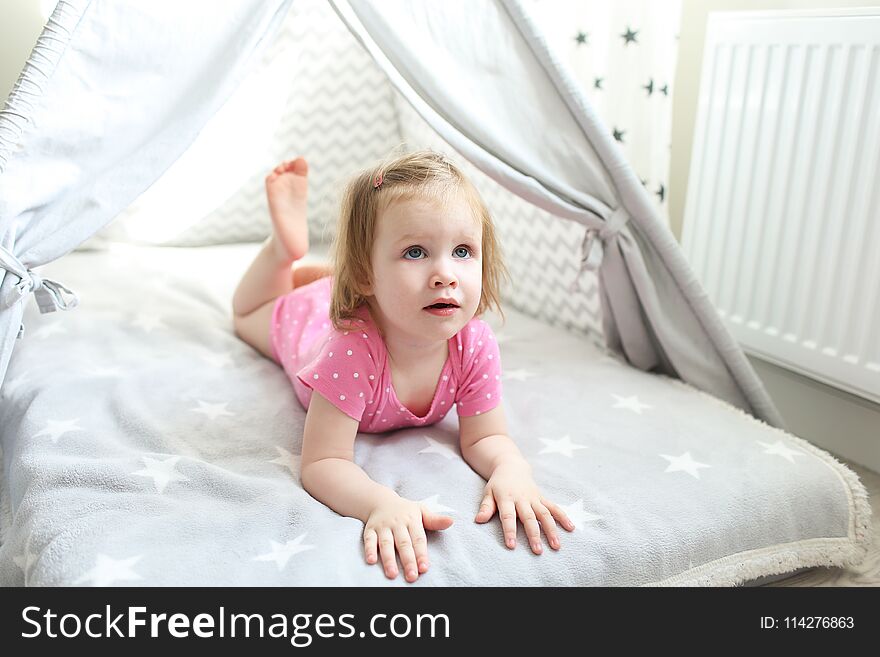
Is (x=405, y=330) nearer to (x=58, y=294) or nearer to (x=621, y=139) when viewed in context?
(x=58, y=294)

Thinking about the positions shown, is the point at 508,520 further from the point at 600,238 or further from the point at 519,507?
the point at 600,238

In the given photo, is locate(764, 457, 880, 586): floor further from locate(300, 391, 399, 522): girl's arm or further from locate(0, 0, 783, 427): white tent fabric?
locate(300, 391, 399, 522): girl's arm

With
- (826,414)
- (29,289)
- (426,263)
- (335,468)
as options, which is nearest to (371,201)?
(426,263)

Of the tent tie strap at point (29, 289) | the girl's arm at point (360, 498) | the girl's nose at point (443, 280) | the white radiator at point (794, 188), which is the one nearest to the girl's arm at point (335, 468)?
the girl's arm at point (360, 498)

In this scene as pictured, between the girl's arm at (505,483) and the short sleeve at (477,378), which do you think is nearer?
the girl's arm at (505,483)

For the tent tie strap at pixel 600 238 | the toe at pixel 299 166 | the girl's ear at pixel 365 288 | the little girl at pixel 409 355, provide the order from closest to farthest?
the little girl at pixel 409 355 → the girl's ear at pixel 365 288 → the tent tie strap at pixel 600 238 → the toe at pixel 299 166

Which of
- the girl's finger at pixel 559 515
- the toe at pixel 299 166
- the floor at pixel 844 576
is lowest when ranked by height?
→ the floor at pixel 844 576

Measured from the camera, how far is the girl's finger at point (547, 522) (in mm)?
1068

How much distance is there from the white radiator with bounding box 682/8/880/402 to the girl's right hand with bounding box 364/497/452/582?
0.92 m

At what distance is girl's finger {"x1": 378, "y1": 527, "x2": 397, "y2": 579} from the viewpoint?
0.99 metres

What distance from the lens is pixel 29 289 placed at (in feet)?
3.75

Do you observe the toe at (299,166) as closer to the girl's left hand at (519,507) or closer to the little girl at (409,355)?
the little girl at (409,355)

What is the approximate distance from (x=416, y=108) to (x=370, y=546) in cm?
65

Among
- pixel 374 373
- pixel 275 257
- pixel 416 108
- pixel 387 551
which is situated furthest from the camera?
pixel 275 257
